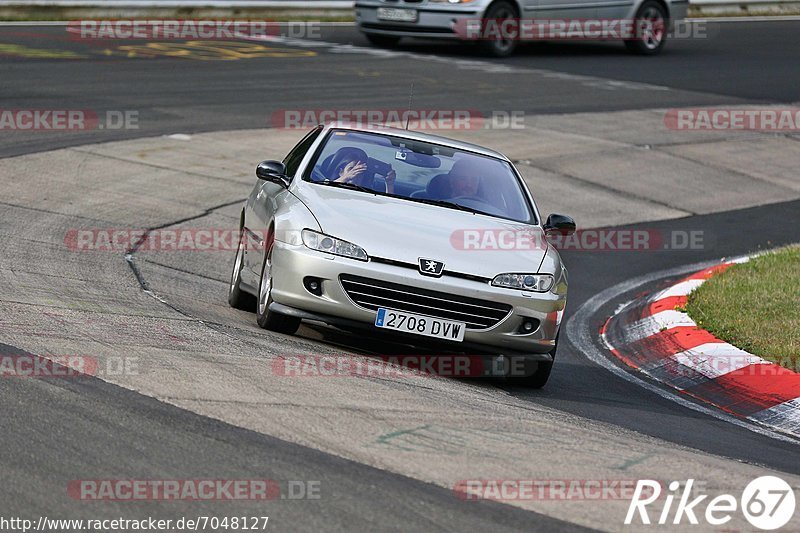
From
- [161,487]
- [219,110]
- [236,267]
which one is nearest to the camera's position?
[161,487]

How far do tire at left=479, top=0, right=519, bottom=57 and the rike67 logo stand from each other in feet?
61.2

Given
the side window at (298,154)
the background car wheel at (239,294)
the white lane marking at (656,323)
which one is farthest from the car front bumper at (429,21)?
the background car wheel at (239,294)

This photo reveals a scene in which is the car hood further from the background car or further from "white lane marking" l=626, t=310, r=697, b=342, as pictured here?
the background car

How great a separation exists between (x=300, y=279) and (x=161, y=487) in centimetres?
301

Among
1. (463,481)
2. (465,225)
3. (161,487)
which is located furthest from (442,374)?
(161,487)

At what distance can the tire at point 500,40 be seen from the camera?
23703 mm

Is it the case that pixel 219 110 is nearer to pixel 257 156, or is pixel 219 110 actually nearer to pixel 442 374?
pixel 257 156

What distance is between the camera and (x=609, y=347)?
10.2m

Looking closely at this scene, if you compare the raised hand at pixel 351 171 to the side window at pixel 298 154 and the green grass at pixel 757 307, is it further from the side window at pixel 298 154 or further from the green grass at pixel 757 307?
the green grass at pixel 757 307

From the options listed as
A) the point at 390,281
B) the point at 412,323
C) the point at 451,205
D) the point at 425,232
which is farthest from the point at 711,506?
the point at 451,205

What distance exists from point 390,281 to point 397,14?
16096 millimetres

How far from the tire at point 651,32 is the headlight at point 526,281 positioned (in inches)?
737

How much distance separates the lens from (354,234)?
8.03 meters

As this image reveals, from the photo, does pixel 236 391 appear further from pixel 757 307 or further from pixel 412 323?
pixel 757 307
